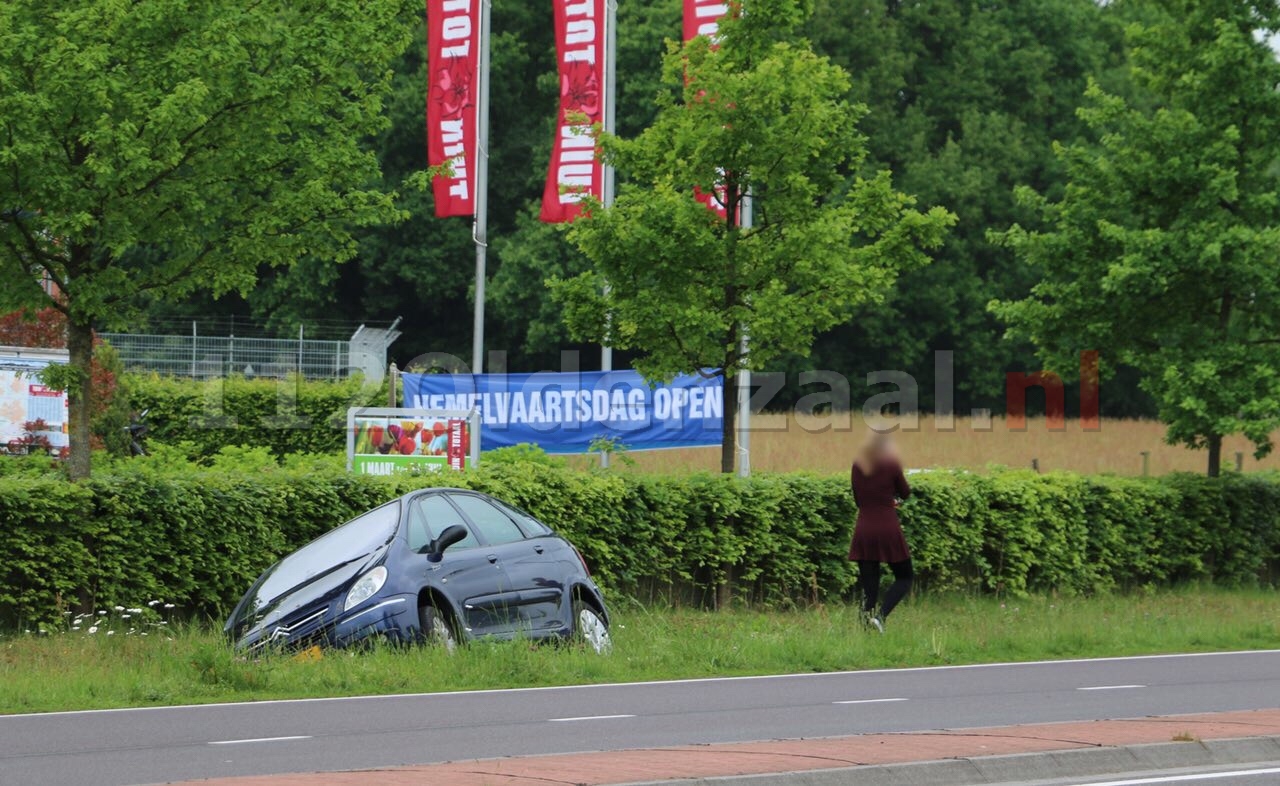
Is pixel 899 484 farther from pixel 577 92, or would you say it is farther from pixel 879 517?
pixel 577 92

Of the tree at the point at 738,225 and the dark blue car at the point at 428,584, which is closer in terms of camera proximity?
the dark blue car at the point at 428,584

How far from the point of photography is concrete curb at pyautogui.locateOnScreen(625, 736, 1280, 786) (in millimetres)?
8203

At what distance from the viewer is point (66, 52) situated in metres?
15.1

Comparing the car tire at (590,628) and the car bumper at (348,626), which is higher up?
the car bumper at (348,626)

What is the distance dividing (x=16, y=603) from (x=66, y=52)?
15.6ft

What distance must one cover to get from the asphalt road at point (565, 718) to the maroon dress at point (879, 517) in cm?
179

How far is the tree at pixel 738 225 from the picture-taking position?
62.4ft

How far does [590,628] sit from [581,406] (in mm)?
16542

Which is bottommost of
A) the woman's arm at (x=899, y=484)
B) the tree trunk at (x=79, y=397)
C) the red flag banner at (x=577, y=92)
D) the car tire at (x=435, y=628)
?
the car tire at (x=435, y=628)

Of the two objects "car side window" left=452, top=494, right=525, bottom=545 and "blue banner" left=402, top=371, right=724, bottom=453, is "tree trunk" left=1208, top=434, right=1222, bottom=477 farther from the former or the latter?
"car side window" left=452, top=494, right=525, bottom=545

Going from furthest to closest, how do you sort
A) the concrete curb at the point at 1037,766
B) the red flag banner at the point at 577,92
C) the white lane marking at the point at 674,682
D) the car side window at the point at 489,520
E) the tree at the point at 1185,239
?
the red flag banner at the point at 577,92 → the tree at the point at 1185,239 → the car side window at the point at 489,520 → the white lane marking at the point at 674,682 → the concrete curb at the point at 1037,766

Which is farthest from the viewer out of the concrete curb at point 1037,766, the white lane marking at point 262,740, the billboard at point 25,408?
the billboard at point 25,408

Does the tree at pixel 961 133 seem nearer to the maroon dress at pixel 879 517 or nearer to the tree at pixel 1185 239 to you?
the tree at pixel 1185 239

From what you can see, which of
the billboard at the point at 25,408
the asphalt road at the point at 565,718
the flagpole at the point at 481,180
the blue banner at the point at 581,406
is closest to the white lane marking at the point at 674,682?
the asphalt road at the point at 565,718
